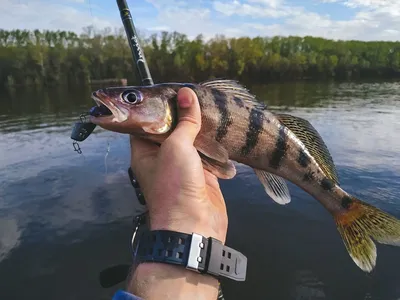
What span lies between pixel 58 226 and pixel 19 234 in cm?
105

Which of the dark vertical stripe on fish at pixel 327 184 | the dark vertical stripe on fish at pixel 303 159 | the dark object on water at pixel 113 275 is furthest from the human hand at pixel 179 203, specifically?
the dark object on water at pixel 113 275

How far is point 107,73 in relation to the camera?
94125 mm

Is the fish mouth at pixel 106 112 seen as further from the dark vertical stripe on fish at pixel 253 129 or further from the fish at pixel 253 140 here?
the dark vertical stripe on fish at pixel 253 129

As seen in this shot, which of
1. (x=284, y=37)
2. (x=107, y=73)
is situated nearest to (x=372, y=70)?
(x=284, y=37)

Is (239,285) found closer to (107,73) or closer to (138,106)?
(138,106)

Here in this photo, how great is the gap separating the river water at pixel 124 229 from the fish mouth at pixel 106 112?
5.47 metres

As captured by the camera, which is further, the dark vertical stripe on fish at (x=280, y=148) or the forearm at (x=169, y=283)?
the dark vertical stripe on fish at (x=280, y=148)

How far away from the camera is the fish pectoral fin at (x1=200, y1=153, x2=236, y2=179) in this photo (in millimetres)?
3546

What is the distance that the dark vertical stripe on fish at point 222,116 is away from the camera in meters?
3.47

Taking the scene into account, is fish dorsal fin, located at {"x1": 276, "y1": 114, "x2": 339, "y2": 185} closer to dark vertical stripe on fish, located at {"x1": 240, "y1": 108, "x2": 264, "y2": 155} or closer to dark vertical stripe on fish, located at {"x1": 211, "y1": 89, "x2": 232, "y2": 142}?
dark vertical stripe on fish, located at {"x1": 240, "y1": 108, "x2": 264, "y2": 155}

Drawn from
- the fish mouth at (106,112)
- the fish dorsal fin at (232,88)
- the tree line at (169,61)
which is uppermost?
the fish dorsal fin at (232,88)

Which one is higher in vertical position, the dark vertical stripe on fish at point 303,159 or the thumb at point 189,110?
the thumb at point 189,110

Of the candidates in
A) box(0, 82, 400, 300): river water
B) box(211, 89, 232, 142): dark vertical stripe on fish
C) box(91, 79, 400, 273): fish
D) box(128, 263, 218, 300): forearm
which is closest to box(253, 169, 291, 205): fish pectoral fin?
box(91, 79, 400, 273): fish

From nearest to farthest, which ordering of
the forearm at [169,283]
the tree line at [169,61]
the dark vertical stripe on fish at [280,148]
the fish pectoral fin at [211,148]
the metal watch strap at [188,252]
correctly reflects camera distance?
the forearm at [169,283] < the metal watch strap at [188,252] < the fish pectoral fin at [211,148] < the dark vertical stripe on fish at [280,148] < the tree line at [169,61]
